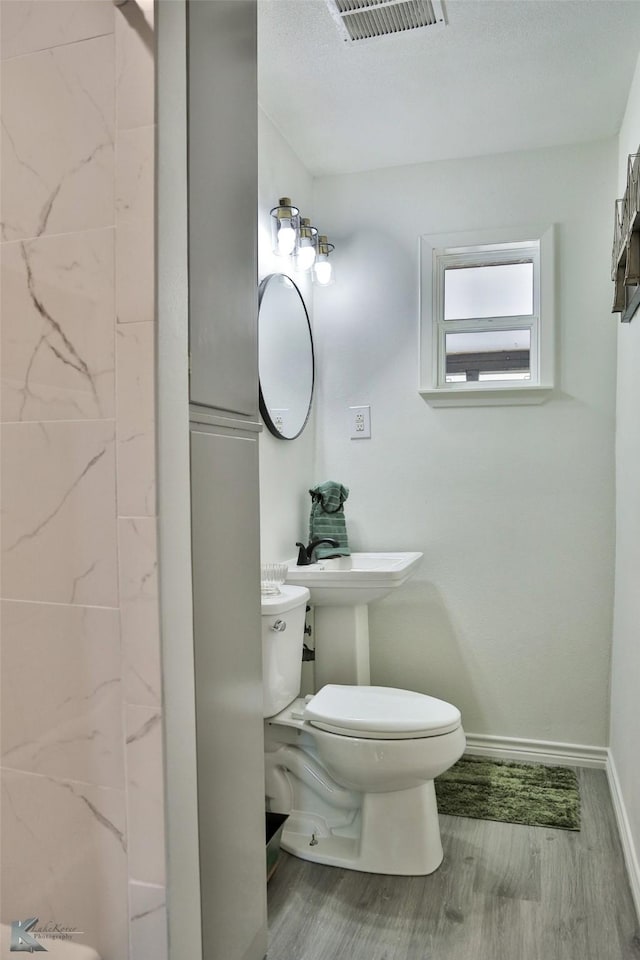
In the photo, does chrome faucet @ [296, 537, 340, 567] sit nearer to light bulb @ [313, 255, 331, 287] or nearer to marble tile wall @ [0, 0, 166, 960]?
light bulb @ [313, 255, 331, 287]

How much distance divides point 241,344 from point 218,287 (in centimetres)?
15

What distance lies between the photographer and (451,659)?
2941 millimetres

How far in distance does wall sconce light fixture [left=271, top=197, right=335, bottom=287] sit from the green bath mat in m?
2.05

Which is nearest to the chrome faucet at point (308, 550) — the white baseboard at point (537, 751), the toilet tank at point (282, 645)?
the toilet tank at point (282, 645)

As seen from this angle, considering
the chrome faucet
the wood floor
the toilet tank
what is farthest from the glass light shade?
the wood floor

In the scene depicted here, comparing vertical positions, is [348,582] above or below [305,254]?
below

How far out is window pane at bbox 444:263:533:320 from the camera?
294 centimetres

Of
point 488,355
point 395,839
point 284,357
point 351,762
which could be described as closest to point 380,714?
point 351,762

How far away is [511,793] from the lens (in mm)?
2543

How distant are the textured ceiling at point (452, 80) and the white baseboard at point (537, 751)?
239cm

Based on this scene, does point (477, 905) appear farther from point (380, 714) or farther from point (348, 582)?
point (348, 582)

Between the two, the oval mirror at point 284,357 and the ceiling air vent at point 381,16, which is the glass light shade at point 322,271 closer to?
the oval mirror at point 284,357

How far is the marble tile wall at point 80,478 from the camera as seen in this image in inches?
45.8

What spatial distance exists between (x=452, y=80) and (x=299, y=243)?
0.78m
